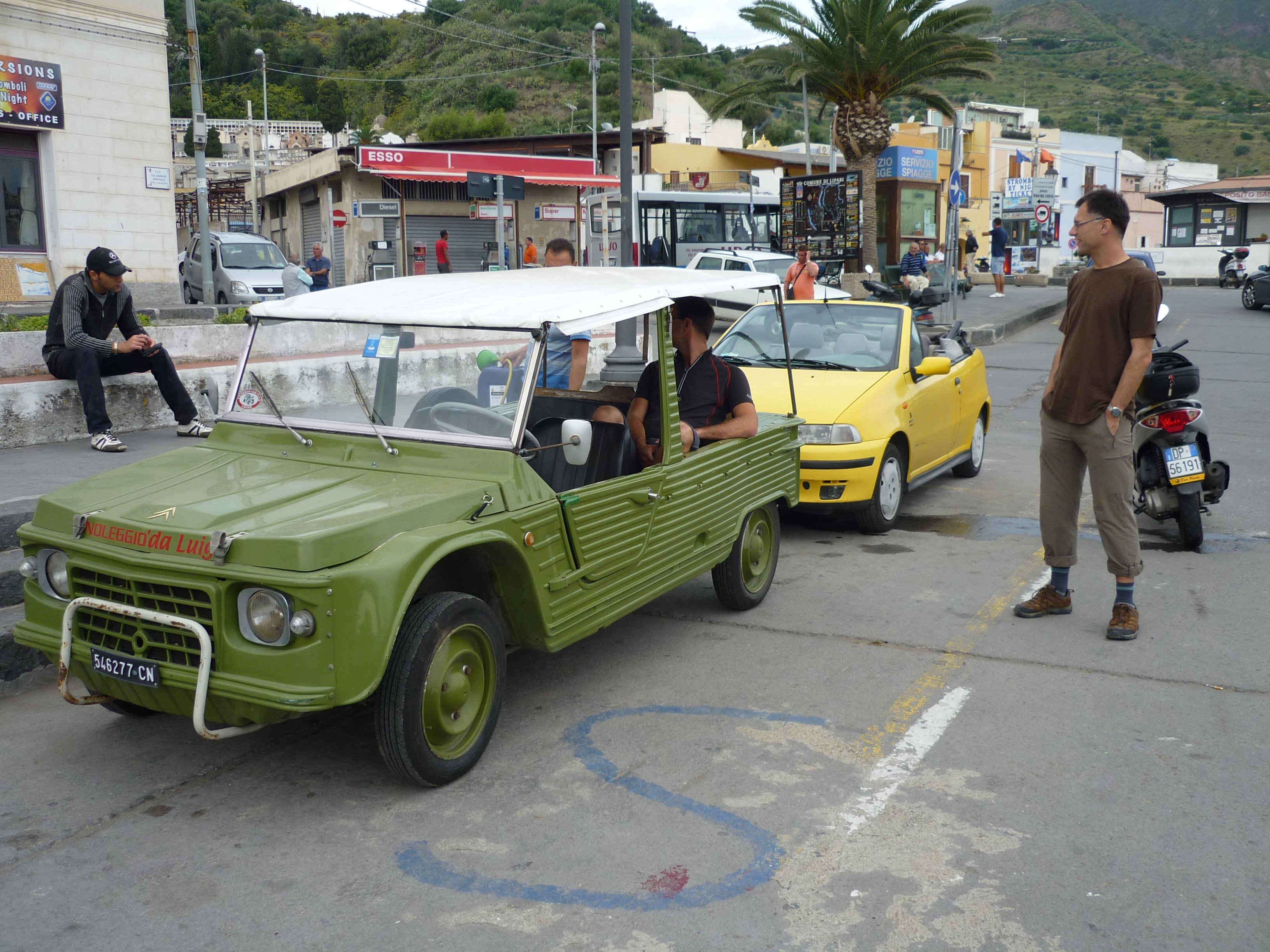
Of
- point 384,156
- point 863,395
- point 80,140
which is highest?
point 384,156

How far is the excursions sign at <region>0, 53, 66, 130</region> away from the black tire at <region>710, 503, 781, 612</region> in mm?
16180

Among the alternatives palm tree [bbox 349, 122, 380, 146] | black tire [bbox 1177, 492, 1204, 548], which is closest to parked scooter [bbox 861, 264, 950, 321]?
black tire [bbox 1177, 492, 1204, 548]

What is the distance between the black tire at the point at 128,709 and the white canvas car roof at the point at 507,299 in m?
1.70

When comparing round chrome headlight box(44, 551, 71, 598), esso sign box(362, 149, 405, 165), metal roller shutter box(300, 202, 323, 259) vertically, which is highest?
esso sign box(362, 149, 405, 165)

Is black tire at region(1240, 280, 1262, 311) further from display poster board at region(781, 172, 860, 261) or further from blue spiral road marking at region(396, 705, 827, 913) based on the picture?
blue spiral road marking at region(396, 705, 827, 913)

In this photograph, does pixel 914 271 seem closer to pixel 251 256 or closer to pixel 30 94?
pixel 251 256

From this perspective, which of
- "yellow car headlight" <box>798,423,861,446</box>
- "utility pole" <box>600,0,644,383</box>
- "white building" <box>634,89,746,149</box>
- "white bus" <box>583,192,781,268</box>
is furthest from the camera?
"white building" <box>634,89,746,149</box>

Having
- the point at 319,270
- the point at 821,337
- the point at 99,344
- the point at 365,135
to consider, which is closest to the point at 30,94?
the point at 319,270

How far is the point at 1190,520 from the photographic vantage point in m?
7.07

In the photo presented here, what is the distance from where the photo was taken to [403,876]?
10.9 feet

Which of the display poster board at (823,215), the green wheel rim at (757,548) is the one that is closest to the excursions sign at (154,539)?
the green wheel rim at (757,548)

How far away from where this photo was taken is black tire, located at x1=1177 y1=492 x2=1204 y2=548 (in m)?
7.05

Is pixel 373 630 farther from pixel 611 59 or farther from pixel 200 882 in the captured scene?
pixel 611 59

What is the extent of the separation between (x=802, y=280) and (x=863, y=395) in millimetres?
8891
